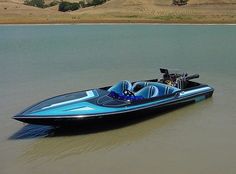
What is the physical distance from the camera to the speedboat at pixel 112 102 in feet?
34.2

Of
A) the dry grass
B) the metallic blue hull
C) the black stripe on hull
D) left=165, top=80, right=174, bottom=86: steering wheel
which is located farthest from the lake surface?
the dry grass

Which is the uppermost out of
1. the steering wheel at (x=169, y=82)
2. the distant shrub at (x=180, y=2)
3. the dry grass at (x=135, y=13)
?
the distant shrub at (x=180, y=2)

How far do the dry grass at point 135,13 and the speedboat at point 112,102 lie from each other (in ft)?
177

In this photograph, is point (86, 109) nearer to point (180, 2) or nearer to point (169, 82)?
point (169, 82)

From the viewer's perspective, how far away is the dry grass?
7125 centimetres

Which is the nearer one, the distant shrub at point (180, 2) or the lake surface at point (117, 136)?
the lake surface at point (117, 136)

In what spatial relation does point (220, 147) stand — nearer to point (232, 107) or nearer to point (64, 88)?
point (232, 107)

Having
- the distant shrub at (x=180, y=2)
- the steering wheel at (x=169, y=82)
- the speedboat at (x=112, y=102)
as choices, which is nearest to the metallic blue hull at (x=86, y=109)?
the speedboat at (x=112, y=102)

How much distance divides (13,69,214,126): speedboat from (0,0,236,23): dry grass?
53.9m

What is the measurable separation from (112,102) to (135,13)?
2928 inches

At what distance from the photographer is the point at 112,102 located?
11359 mm

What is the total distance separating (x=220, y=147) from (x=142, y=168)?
90.6 inches

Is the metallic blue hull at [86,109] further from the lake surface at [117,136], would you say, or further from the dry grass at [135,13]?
the dry grass at [135,13]

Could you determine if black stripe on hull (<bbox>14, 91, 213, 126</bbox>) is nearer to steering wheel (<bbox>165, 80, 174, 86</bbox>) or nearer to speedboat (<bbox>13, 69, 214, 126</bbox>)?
speedboat (<bbox>13, 69, 214, 126</bbox>)
